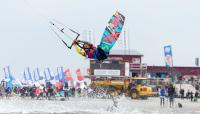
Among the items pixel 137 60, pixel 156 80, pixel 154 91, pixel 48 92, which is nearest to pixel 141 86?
pixel 154 91

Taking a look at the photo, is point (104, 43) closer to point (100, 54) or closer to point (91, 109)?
point (100, 54)

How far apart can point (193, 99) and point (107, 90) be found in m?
10.8

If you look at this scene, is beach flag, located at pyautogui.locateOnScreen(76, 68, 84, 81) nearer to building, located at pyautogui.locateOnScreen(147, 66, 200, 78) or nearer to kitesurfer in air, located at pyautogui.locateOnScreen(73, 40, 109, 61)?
→ building, located at pyautogui.locateOnScreen(147, 66, 200, 78)

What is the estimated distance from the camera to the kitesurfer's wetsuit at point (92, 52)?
73.8 ft

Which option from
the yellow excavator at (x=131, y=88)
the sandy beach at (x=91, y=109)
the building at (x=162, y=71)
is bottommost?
the sandy beach at (x=91, y=109)

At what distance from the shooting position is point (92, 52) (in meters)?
22.6

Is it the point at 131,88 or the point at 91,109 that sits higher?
the point at 131,88

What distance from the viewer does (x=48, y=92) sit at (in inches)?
1828

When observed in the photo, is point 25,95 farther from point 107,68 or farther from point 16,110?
point 16,110

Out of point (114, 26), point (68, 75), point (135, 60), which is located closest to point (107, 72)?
point (68, 75)

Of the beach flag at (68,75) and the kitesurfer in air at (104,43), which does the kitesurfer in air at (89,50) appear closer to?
the kitesurfer in air at (104,43)

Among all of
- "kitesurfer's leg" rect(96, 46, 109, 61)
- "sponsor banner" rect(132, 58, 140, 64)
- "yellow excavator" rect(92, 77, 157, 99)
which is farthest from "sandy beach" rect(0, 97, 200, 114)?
"sponsor banner" rect(132, 58, 140, 64)

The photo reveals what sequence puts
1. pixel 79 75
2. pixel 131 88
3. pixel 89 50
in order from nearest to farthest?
pixel 89 50
pixel 131 88
pixel 79 75

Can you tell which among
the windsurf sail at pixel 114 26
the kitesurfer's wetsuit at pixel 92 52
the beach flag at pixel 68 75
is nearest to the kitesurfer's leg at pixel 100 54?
the kitesurfer's wetsuit at pixel 92 52
